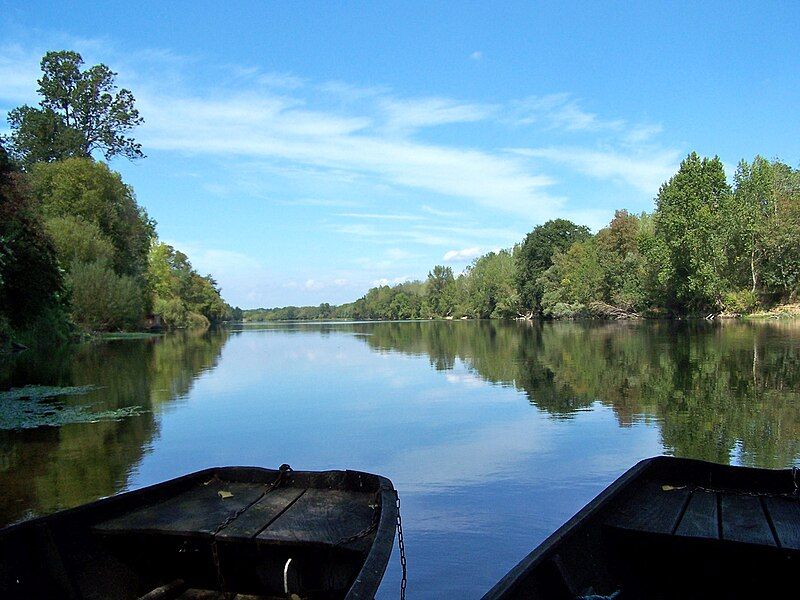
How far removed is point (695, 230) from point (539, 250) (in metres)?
32.1

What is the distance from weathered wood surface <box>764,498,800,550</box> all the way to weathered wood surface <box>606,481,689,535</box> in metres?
0.60

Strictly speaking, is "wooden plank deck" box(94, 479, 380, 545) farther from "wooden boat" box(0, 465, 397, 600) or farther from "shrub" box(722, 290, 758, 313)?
"shrub" box(722, 290, 758, 313)

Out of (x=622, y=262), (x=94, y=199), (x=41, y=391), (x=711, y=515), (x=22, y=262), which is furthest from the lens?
(x=622, y=262)

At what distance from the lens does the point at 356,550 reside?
415 cm

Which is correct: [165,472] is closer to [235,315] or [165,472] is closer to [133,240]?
[133,240]

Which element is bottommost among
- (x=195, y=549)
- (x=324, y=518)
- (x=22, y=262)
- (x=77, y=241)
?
(x=195, y=549)

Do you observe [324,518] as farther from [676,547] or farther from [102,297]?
[102,297]

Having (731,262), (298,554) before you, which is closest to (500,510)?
(298,554)

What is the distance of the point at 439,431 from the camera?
12922mm

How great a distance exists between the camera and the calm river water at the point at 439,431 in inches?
303

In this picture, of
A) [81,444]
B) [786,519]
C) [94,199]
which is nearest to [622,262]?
[94,199]

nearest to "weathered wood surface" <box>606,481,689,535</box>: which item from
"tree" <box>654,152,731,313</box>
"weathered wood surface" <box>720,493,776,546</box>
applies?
"weathered wood surface" <box>720,493,776,546</box>

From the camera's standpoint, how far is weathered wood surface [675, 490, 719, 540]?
432 cm

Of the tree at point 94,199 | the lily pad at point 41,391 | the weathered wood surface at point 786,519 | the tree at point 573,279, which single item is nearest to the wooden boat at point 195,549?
the weathered wood surface at point 786,519
